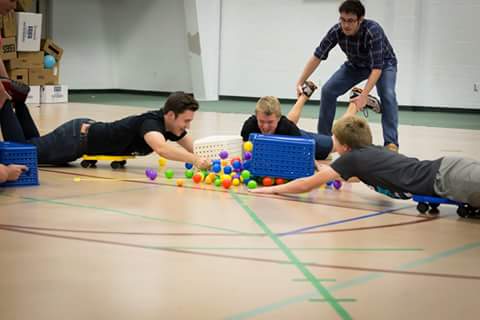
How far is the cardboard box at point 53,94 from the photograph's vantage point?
12789mm

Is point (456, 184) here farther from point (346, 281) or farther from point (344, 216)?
point (346, 281)

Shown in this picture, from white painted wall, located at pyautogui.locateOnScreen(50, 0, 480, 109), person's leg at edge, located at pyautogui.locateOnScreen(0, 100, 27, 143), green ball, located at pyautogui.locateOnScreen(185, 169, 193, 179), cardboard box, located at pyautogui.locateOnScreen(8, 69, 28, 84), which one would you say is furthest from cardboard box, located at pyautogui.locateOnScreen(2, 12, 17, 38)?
green ball, located at pyautogui.locateOnScreen(185, 169, 193, 179)

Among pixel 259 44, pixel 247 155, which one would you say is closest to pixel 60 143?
pixel 247 155

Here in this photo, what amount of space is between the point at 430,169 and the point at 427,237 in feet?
1.80

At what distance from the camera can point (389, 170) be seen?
3.87 meters

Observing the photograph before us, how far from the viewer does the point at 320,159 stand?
5.95m

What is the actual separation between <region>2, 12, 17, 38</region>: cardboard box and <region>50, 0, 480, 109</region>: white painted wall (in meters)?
3.74

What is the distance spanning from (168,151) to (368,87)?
2.06 meters

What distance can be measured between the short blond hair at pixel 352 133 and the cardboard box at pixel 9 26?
30.0 ft

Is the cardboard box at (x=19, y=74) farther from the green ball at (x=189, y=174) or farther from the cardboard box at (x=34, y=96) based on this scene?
the green ball at (x=189, y=174)

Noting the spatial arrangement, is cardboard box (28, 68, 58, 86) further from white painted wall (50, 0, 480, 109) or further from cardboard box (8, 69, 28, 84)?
white painted wall (50, 0, 480, 109)

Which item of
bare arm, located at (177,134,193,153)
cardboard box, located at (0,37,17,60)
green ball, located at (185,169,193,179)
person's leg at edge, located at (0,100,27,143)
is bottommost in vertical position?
green ball, located at (185,169,193,179)

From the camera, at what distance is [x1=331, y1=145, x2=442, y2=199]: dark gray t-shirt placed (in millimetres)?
3820

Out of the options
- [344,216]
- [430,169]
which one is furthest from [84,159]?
[430,169]
